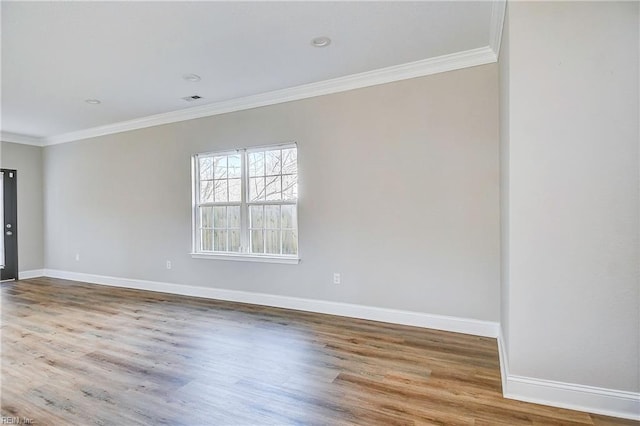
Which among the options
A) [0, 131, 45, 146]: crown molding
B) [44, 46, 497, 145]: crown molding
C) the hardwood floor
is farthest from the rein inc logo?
[0, 131, 45, 146]: crown molding

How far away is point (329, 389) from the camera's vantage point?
2.30 meters

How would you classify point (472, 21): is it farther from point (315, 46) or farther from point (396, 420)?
point (396, 420)

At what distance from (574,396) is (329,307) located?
94.8 inches

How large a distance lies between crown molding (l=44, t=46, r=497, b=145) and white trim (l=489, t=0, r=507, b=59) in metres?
0.10

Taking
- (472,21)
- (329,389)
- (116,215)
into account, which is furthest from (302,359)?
(116,215)

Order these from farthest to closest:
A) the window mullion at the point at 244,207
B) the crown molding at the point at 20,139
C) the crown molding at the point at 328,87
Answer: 1. the crown molding at the point at 20,139
2. the window mullion at the point at 244,207
3. the crown molding at the point at 328,87

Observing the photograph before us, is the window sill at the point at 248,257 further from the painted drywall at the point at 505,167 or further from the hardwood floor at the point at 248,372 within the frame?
the painted drywall at the point at 505,167

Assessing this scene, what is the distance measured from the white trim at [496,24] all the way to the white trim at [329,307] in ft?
8.19

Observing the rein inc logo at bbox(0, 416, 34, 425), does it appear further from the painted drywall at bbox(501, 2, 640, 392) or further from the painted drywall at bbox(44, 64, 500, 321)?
the painted drywall at bbox(501, 2, 640, 392)

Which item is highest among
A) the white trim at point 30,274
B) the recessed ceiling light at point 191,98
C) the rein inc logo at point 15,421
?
the recessed ceiling light at point 191,98

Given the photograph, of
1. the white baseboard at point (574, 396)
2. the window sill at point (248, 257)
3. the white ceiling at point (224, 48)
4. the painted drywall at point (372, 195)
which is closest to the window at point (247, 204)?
the window sill at point (248, 257)

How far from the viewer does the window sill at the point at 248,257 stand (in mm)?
4219

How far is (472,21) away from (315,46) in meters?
1.29

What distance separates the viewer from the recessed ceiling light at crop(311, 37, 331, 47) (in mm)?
2903
